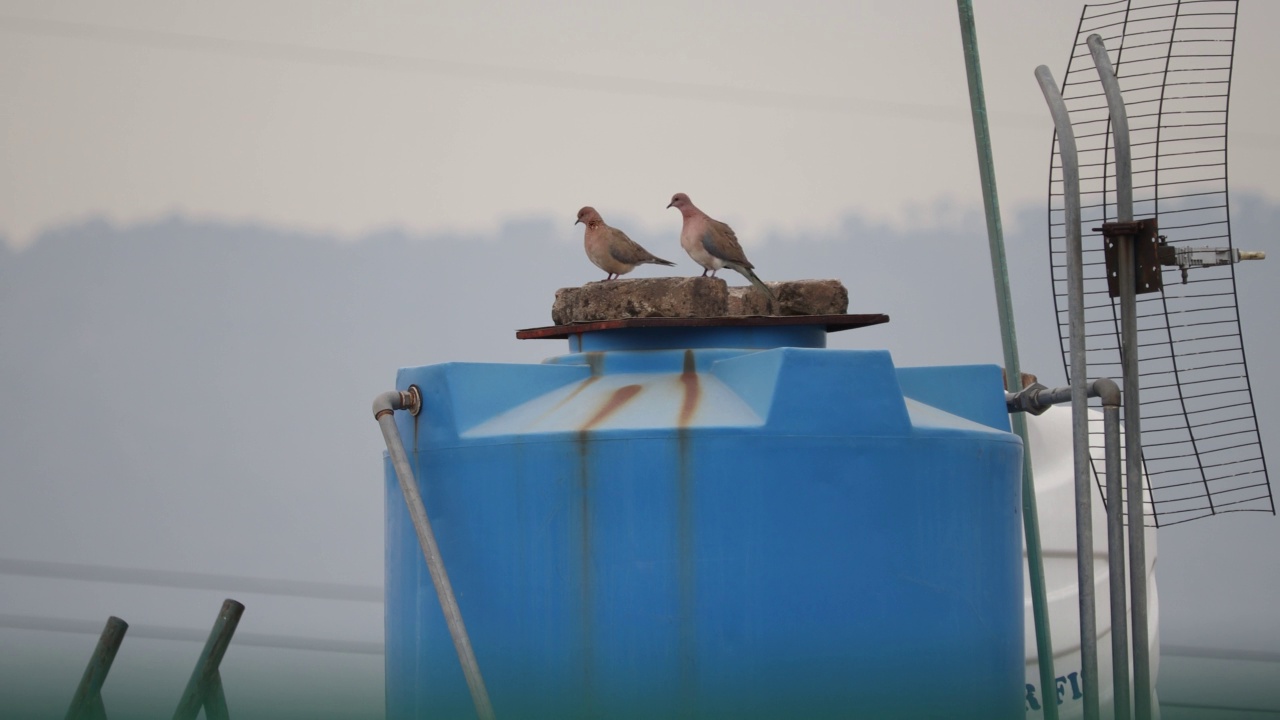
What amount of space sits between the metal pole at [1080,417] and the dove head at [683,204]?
4.87ft

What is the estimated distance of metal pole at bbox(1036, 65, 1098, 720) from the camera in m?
5.52

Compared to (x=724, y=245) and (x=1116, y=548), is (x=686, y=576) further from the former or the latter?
(x=1116, y=548)

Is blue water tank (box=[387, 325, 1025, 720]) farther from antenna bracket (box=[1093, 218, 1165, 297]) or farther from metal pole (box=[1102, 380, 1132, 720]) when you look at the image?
antenna bracket (box=[1093, 218, 1165, 297])

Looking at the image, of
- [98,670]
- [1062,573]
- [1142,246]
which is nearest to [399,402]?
[98,670]

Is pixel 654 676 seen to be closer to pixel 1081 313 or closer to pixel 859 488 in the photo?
pixel 859 488

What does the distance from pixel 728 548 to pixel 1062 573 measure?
4.40m

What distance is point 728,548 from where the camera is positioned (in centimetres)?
484

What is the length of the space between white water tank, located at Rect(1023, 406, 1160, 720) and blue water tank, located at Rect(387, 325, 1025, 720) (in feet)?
10.5

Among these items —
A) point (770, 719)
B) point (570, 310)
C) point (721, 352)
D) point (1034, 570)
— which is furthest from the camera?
point (1034, 570)

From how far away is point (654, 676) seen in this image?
15.9 feet

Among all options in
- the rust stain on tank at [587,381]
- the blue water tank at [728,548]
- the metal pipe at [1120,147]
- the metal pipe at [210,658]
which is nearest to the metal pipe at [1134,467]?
the metal pipe at [1120,147]

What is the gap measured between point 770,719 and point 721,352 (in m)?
1.40

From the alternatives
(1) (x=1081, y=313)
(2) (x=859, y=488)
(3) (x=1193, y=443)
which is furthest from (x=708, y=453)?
(3) (x=1193, y=443)

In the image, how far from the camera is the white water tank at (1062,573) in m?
8.37
